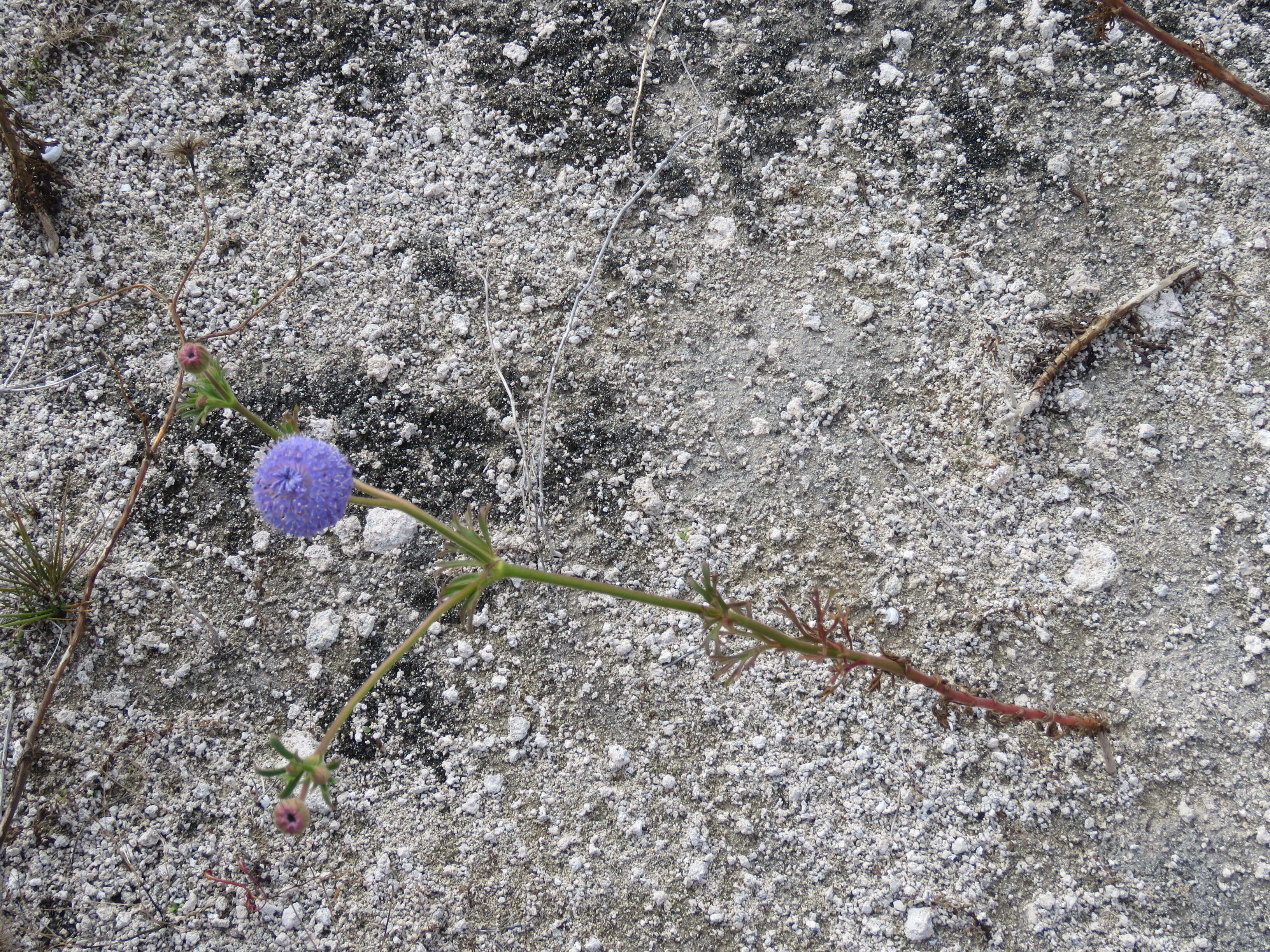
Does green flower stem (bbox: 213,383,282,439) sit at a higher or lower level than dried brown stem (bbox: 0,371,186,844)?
higher

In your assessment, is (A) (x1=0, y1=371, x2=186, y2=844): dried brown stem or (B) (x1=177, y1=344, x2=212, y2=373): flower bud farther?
(A) (x1=0, y1=371, x2=186, y2=844): dried brown stem

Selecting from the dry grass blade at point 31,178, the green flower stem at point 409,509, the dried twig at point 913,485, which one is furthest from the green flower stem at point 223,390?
the dried twig at point 913,485

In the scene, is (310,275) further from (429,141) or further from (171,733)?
(171,733)

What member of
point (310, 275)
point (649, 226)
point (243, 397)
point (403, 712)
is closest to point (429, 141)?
point (310, 275)

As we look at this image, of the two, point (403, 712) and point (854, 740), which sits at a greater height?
point (403, 712)

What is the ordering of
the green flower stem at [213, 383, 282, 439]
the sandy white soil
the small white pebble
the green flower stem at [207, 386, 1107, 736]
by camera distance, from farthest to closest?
the sandy white soil < the small white pebble < the green flower stem at [213, 383, 282, 439] < the green flower stem at [207, 386, 1107, 736]

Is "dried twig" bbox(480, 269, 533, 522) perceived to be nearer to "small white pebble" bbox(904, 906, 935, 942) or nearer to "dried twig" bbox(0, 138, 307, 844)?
"dried twig" bbox(0, 138, 307, 844)

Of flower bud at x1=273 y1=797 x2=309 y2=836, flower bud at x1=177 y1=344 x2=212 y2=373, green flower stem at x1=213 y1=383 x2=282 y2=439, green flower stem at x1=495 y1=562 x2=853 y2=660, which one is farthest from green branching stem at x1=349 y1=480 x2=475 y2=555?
flower bud at x1=273 y1=797 x2=309 y2=836

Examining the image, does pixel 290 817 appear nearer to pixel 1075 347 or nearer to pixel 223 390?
pixel 223 390

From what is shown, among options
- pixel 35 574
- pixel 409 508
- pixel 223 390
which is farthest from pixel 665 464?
pixel 35 574
